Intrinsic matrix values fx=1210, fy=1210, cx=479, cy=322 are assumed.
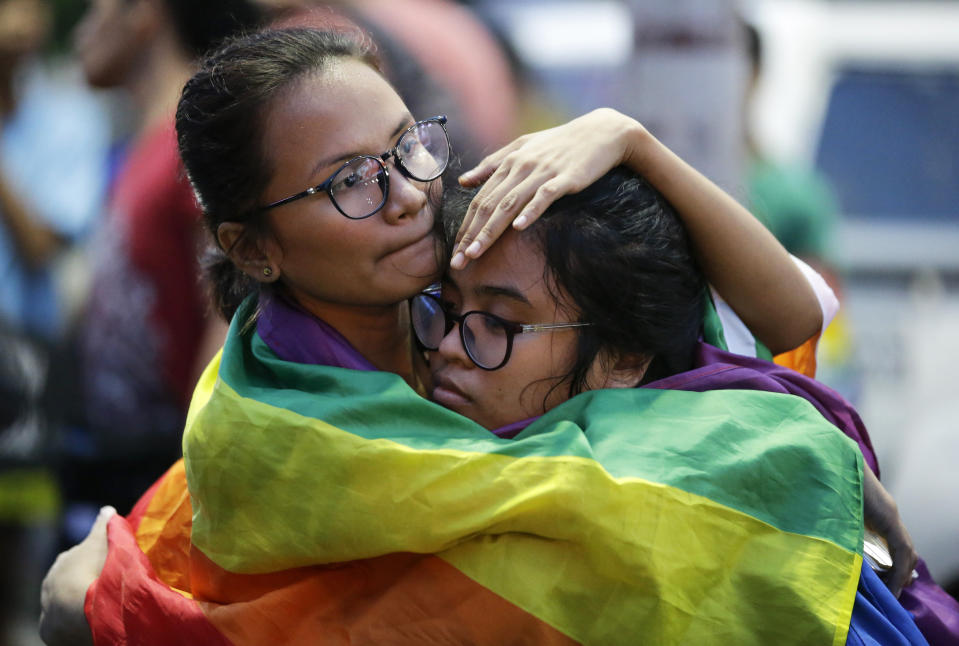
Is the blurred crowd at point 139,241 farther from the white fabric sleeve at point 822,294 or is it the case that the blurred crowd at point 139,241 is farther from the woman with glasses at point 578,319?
the woman with glasses at point 578,319

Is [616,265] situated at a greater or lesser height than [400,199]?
lesser

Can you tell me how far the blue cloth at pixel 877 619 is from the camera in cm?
195

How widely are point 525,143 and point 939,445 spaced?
2521mm

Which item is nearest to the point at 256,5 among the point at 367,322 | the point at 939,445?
the point at 367,322

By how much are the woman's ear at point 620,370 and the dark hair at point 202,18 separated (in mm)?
1799

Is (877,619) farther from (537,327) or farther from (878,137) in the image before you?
(878,137)

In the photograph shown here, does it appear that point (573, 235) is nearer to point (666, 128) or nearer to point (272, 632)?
point (272, 632)

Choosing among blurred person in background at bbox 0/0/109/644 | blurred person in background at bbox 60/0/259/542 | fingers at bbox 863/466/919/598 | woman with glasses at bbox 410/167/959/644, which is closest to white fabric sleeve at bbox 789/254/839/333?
woman with glasses at bbox 410/167/959/644

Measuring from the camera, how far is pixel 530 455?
192 cm

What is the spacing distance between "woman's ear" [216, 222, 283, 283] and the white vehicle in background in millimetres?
3922

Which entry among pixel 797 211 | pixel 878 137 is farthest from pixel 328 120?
pixel 878 137

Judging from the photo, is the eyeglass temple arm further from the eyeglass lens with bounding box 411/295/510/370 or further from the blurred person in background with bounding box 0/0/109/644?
the blurred person in background with bounding box 0/0/109/644

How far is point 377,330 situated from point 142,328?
135 centimetres

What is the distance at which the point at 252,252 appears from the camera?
7.36ft
